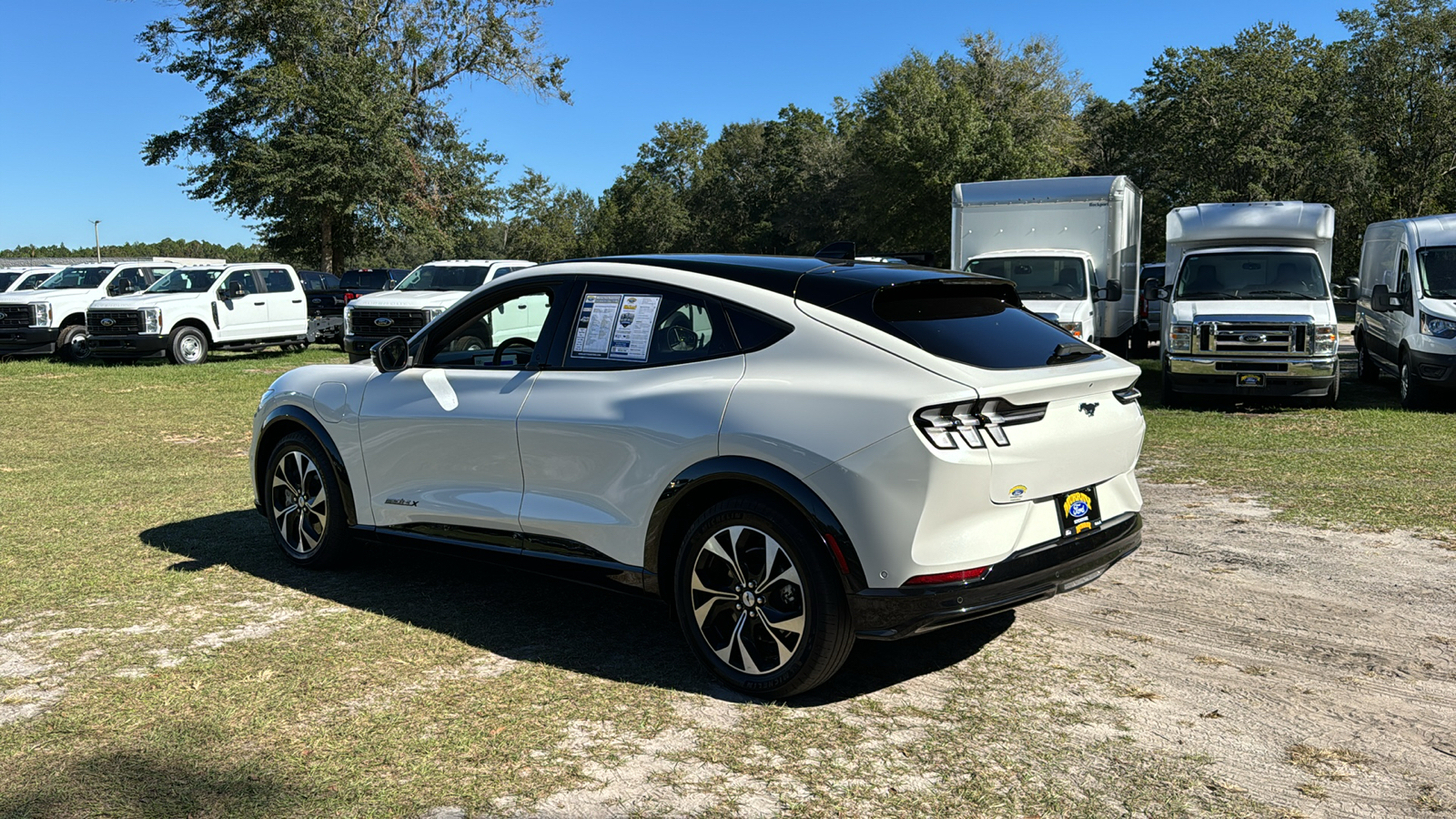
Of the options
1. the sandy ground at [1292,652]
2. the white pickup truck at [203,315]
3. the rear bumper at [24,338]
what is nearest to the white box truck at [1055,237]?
the sandy ground at [1292,652]

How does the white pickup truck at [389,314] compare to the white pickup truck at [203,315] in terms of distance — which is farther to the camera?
the white pickup truck at [203,315]

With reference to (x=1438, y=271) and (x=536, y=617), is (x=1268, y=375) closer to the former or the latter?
(x=1438, y=271)

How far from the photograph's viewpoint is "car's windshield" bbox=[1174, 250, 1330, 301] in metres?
14.0

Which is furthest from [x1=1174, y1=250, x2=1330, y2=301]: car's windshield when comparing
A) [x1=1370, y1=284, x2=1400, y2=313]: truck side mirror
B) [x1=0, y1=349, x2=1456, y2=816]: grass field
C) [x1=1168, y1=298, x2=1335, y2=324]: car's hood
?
[x1=0, y1=349, x2=1456, y2=816]: grass field

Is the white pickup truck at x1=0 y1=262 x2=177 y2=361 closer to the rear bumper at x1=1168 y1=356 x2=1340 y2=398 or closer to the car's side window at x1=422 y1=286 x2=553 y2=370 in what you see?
the car's side window at x1=422 y1=286 x2=553 y2=370

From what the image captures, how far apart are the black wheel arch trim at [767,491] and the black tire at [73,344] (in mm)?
21398

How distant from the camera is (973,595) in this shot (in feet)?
12.7

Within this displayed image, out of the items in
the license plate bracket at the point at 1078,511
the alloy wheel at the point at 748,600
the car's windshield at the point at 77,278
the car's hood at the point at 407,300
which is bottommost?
the alloy wheel at the point at 748,600

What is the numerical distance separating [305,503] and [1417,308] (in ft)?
43.2

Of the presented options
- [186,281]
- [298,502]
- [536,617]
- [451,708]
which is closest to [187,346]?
[186,281]

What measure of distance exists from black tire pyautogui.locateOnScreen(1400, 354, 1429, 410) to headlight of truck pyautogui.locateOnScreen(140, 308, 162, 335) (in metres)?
20.3

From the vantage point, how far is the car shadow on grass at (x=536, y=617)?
179 inches

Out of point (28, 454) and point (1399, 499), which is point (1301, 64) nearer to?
point (1399, 499)

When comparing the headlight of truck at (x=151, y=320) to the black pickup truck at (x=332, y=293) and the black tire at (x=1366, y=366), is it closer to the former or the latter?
the black pickup truck at (x=332, y=293)
